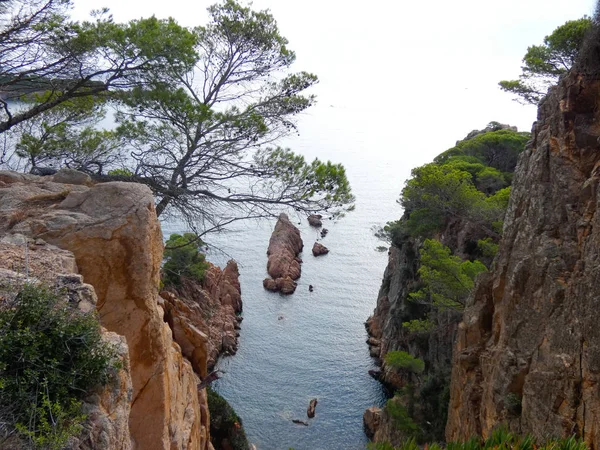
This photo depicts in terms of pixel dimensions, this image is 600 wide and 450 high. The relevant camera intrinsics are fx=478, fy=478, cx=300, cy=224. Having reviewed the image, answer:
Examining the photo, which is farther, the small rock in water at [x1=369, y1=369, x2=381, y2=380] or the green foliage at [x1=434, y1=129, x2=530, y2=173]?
the small rock in water at [x1=369, y1=369, x2=381, y2=380]

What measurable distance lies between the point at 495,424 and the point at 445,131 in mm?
116709

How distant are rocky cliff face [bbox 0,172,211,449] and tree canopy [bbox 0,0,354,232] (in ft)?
13.7

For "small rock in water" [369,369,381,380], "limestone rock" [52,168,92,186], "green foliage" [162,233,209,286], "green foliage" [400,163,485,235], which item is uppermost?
"green foliage" [400,163,485,235]

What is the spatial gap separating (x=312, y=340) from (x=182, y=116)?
26.5 meters

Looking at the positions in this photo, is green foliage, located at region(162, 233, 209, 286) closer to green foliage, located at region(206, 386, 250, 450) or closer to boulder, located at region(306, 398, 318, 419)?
green foliage, located at region(206, 386, 250, 450)

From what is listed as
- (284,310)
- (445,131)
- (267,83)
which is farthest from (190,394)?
(445,131)

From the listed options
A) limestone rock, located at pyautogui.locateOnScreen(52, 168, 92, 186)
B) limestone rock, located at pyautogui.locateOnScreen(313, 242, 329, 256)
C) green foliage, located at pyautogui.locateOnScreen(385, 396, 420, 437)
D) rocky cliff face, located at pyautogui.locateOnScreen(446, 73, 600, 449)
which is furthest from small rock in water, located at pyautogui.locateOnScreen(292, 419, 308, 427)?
limestone rock, located at pyautogui.locateOnScreen(313, 242, 329, 256)

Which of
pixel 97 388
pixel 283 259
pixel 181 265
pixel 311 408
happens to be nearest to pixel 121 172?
pixel 97 388

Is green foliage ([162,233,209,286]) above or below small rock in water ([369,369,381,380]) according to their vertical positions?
above

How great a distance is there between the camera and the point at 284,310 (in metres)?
39.8

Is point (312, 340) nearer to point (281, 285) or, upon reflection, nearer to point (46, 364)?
point (281, 285)

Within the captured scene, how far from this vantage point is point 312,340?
3588cm

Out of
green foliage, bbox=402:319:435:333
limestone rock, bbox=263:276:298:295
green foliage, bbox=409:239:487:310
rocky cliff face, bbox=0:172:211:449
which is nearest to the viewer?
rocky cliff face, bbox=0:172:211:449

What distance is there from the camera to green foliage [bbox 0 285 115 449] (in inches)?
147
